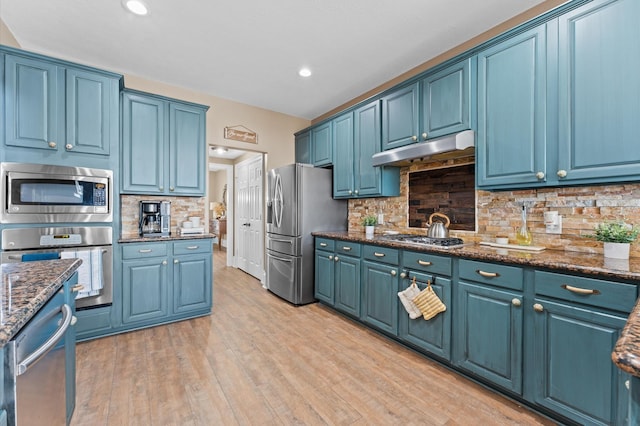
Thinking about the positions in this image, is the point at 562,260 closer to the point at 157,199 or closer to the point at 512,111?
the point at 512,111

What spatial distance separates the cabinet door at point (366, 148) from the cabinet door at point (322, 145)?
0.52 meters

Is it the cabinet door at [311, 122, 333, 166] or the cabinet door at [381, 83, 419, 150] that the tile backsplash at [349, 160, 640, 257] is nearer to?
the cabinet door at [381, 83, 419, 150]

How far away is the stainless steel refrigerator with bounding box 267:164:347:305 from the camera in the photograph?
12.0 feet

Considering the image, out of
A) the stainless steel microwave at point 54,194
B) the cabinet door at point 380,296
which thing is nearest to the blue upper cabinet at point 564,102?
the cabinet door at point 380,296

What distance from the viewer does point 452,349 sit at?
214 cm

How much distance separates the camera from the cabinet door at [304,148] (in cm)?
437

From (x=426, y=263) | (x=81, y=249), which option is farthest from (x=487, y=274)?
(x=81, y=249)

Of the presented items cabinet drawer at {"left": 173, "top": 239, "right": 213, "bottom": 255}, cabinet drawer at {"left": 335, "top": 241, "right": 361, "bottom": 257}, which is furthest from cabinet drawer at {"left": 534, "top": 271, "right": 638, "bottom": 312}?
cabinet drawer at {"left": 173, "top": 239, "right": 213, "bottom": 255}

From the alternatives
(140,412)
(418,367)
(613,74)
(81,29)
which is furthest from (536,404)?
(81,29)

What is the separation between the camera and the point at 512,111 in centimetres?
209

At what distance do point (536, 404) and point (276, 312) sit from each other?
2.51m

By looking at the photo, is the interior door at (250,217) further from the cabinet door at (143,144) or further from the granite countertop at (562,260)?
the granite countertop at (562,260)

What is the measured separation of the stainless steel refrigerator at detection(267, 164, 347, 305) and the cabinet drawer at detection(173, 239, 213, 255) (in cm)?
98

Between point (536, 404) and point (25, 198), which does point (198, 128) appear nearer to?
point (25, 198)
